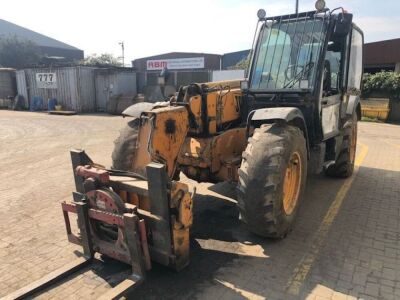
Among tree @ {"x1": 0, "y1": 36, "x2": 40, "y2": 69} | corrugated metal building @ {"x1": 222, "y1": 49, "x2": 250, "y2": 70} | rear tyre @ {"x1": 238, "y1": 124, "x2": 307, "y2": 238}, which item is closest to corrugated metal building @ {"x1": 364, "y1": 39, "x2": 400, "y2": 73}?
corrugated metal building @ {"x1": 222, "y1": 49, "x2": 250, "y2": 70}

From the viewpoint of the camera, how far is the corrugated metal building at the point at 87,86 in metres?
23.1

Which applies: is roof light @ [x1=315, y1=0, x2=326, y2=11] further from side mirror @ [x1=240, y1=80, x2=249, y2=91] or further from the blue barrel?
the blue barrel

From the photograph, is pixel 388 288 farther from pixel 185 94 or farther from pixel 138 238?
pixel 185 94

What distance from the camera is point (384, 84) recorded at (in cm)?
1889

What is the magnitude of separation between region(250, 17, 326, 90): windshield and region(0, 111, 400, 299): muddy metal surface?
2.03m

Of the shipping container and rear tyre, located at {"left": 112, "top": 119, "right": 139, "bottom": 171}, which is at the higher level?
the shipping container

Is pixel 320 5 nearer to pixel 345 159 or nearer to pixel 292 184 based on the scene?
pixel 292 184

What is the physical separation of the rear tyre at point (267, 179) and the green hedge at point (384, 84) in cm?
1691

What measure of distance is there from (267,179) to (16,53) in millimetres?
56648

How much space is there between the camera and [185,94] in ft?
16.3

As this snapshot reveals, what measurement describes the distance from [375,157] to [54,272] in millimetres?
8652

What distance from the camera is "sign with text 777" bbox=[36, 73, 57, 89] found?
24061mm

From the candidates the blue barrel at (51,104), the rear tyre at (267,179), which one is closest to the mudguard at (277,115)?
the rear tyre at (267,179)

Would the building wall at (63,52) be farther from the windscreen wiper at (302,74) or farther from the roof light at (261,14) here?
the windscreen wiper at (302,74)
